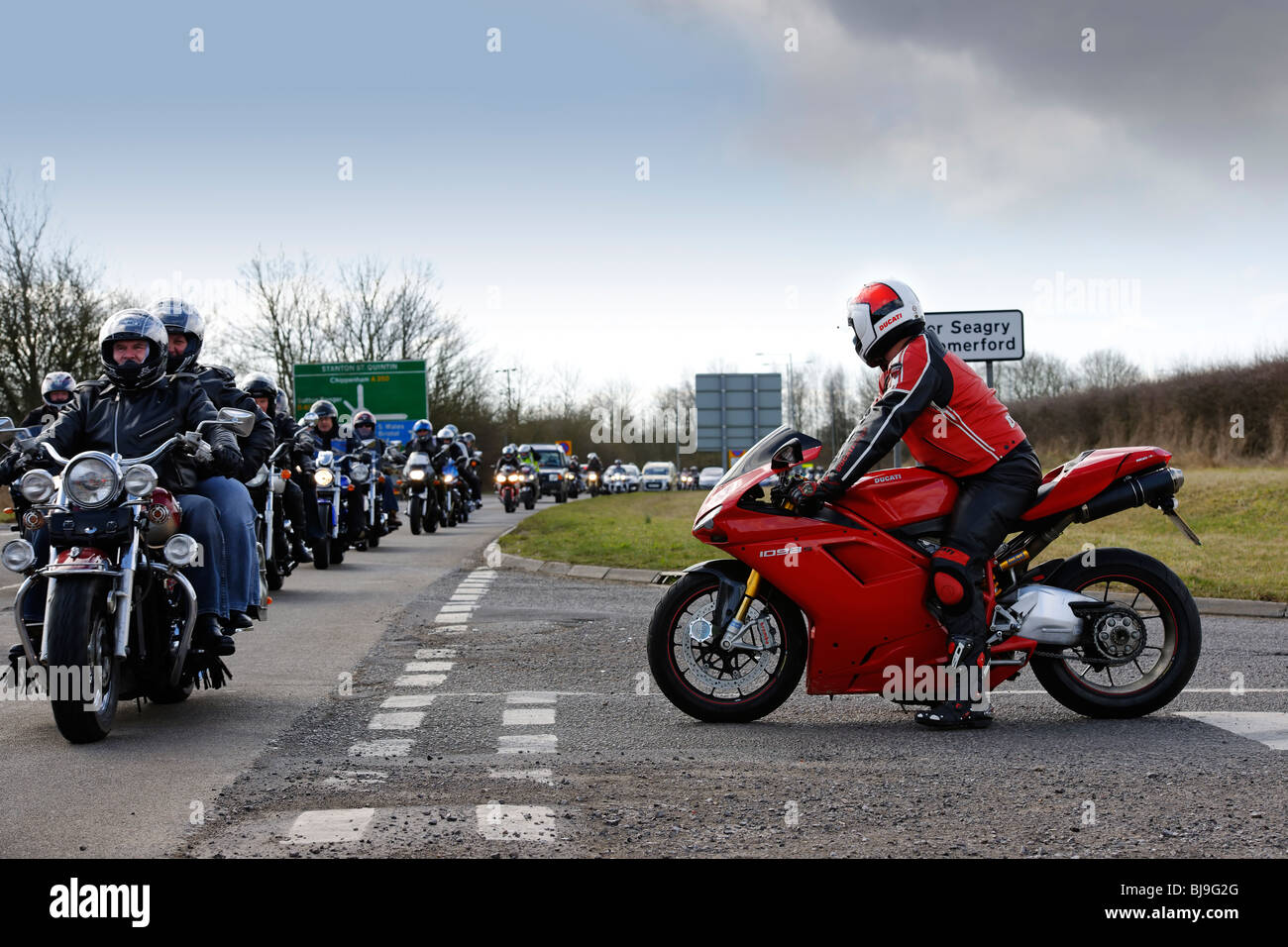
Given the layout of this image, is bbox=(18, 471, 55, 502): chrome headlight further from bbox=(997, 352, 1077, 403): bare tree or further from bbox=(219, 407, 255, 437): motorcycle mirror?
bbox=(997, 352, 1077, 403): bare tree

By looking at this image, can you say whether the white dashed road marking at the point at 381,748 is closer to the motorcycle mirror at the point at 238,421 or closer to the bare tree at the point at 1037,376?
the motorcycle mirror at the point at 238,421

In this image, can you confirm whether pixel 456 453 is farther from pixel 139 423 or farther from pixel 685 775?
pixel 685 775

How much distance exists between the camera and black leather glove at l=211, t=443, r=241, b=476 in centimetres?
677

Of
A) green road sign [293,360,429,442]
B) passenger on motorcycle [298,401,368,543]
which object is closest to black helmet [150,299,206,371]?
passenger on motorcycle [298,401,368,543]

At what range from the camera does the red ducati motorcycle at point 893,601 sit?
20.9 ft

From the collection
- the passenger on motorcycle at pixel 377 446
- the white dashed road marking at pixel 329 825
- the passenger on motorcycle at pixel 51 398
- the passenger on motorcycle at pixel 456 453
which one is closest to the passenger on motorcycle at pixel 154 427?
the white dashed road marking at pixel 329 825

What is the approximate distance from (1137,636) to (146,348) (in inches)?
190

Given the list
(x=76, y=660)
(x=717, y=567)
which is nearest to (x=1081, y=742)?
(x=717, y=567)

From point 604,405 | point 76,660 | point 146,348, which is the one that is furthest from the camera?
point 604,405

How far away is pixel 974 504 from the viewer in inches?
251
